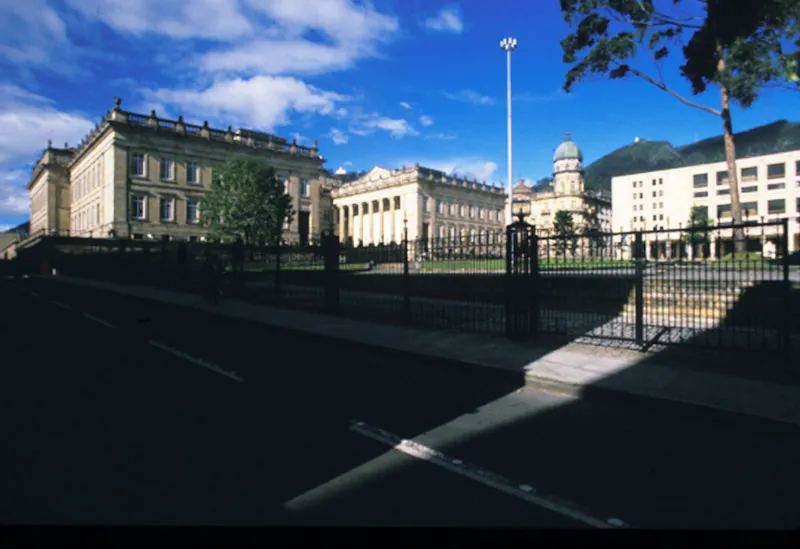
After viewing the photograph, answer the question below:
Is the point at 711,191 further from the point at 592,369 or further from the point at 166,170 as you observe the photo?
the point at 592,369

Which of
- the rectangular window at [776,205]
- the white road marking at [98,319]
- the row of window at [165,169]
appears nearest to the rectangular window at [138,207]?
the row of window at [165,169]

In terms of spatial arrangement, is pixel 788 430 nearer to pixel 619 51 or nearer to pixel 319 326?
pixel 319 326

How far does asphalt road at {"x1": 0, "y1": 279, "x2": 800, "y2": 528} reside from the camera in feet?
10.7

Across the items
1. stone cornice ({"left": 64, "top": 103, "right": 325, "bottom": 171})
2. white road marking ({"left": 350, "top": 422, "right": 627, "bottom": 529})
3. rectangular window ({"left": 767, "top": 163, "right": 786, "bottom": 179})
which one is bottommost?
white road marking ({"left": 350, "top": 422, "right": 627, "bottom": 529})

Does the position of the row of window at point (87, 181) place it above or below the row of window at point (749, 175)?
below

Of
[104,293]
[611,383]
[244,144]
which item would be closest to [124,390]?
[611,383]

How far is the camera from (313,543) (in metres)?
2.92

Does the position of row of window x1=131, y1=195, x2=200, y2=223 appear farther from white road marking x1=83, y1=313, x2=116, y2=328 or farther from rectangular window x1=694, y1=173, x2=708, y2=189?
rectangular window x1=694, y1=173, x2=708, y2=189

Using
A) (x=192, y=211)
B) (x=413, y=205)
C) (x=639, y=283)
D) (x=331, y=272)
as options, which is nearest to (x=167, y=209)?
(x=192, y=211)

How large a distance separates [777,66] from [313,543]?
22773 millimetres

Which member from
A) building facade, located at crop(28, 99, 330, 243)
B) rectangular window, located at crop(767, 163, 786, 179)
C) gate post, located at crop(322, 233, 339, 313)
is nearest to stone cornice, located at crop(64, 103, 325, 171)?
building facade, located at crop(28, 99, 330, 243)

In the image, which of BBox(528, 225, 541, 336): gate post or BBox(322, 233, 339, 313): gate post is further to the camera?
BBox(322, 233, 339, 313): gate post

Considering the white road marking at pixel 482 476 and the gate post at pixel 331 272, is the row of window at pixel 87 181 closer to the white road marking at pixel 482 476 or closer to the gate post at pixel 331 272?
the gate post at pixel 331 272

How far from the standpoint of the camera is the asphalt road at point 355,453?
10.7ft
